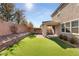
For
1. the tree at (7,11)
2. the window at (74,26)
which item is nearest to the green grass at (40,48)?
the window at (74,26)

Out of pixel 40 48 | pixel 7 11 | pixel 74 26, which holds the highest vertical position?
pixel 7 11

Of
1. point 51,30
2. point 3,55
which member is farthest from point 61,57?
point 51,30

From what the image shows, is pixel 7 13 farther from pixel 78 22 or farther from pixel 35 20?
pixel 78 22

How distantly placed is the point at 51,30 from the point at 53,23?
851 mm

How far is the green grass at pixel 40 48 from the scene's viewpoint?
634 centimetres

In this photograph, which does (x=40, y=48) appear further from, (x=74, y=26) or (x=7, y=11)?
(x=7, y=11)

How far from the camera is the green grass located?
20.8ft

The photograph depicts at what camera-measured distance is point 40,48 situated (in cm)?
751

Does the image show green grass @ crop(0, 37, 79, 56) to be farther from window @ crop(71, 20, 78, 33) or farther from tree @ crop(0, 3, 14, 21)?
tree @ crop(0, 3, 14, 21)

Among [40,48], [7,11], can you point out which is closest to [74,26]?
[40,48]

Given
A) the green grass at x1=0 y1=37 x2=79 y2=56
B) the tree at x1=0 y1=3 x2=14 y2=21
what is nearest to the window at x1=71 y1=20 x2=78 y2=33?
the green grass at x1=0 y1=37 x2=79 y2=56

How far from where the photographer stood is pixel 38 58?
589 centimetres

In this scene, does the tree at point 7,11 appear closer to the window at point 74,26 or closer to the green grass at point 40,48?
the green grass at point 40,48

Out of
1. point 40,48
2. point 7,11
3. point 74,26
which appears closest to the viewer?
point 40,48
